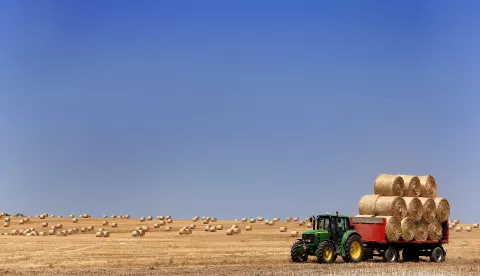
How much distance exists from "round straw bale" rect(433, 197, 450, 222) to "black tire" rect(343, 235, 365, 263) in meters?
5.32

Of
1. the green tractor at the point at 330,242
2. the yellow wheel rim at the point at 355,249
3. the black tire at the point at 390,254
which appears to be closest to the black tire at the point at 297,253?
the green tractor at the point at 330,242

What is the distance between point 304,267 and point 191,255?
8359mm

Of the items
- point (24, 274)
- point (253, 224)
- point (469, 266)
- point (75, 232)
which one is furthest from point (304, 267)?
point (253, 224)

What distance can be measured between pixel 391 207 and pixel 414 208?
1.51 metres

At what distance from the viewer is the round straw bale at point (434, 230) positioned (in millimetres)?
36406

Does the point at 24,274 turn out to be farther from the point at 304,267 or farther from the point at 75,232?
the point at 75,232

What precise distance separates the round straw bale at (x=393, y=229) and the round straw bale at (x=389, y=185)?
1443 mm

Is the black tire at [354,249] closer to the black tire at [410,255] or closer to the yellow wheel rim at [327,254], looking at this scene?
the yellow wheel rim at [327,254]

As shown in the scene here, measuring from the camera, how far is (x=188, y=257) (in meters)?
35.7

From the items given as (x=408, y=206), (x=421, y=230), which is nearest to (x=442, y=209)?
(x=421, y=230)

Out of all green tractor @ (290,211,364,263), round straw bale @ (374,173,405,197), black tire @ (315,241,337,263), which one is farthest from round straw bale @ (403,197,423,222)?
black tire @ (315,241,337,263)

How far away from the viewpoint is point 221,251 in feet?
129

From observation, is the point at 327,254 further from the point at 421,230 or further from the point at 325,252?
the point at 421,230

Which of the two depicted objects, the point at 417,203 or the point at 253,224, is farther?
the point at 253,224
